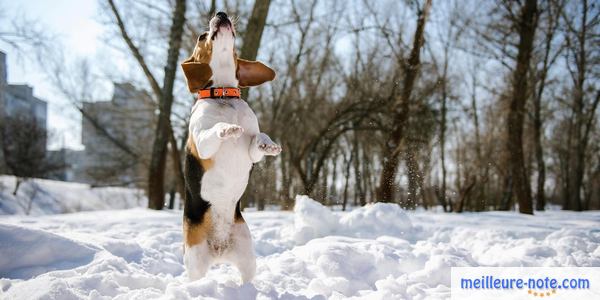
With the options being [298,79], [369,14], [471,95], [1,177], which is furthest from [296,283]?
[1,177]

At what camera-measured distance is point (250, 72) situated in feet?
9.92

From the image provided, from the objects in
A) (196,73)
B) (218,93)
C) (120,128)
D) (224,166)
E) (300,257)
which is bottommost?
(300,257)

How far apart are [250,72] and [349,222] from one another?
240 centimetres

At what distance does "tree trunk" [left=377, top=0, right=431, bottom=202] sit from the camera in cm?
794

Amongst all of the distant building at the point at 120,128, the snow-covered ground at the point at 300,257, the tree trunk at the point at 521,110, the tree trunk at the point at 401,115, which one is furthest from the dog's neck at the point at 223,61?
the distant building at the point at 120,128

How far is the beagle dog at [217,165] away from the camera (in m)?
2.55

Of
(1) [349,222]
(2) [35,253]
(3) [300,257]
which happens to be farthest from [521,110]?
(2) [35,253]

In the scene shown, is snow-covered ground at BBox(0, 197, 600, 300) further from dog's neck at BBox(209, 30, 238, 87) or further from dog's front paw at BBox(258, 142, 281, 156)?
dog's neck at BBox(209, 30, 238, 87)

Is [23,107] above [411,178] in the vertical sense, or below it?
above

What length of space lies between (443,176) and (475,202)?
157 cm

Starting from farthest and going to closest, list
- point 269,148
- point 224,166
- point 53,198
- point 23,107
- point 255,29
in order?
point 53,198 < point 23,107 < point 255,29 < point 224,166 < point 269,148

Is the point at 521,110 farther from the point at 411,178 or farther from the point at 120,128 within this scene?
the point at 120,128

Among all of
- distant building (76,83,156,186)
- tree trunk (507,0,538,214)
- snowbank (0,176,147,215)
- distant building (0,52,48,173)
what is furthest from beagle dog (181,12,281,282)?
snowbank (0,176,147,215)

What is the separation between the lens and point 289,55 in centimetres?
1421
